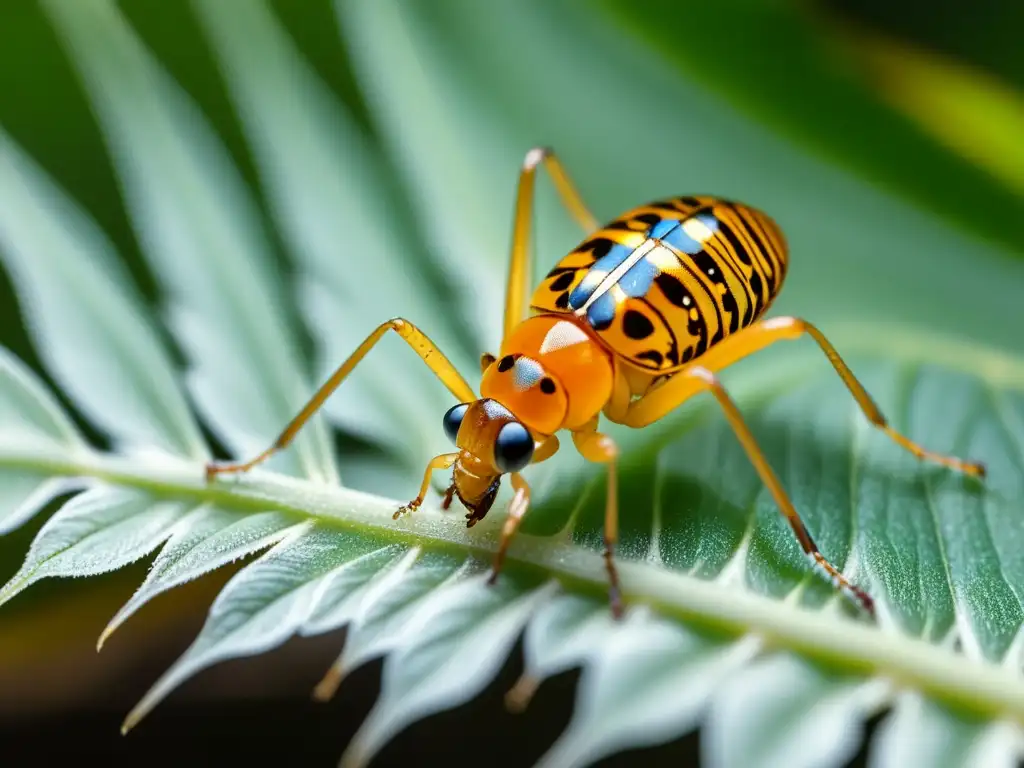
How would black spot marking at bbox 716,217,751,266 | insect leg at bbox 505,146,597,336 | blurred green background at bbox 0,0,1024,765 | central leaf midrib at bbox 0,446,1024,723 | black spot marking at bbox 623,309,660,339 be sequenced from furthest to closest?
blurred green background at bbox 0,0,1024,765 → insect leg at bbox 505,146,597,336 → black spot marking at bbox 716,217,751,266 → black spot marking at bbox 623,309,660,339 → central leaf midrib at bbox 0,446,1024,723

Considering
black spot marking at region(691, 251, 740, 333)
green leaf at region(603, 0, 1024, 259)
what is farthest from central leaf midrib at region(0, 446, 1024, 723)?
green leaf at region(603, 0, 1024, 259)

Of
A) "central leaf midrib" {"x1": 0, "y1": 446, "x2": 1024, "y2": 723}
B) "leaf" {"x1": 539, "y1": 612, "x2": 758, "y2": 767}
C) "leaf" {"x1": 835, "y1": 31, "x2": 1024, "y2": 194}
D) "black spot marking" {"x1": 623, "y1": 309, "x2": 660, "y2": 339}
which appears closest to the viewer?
"leaf" {"x1": 539, "y1": 612, "x2": 758, "y2": 767}

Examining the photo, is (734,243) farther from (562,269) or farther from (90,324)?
(90,324)

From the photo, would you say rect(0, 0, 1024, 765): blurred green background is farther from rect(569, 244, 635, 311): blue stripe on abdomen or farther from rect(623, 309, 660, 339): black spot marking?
rect(623, 309, 660, 339): black spot marking

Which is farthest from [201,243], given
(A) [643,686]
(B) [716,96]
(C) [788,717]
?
(B) [716,96]

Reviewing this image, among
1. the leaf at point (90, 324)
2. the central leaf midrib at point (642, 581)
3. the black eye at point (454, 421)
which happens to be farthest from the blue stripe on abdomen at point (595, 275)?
the leaf at point (90, 324)

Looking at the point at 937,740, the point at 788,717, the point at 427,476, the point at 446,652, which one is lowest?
the point at 937,740

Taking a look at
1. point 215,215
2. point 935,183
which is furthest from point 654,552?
point 935,183
